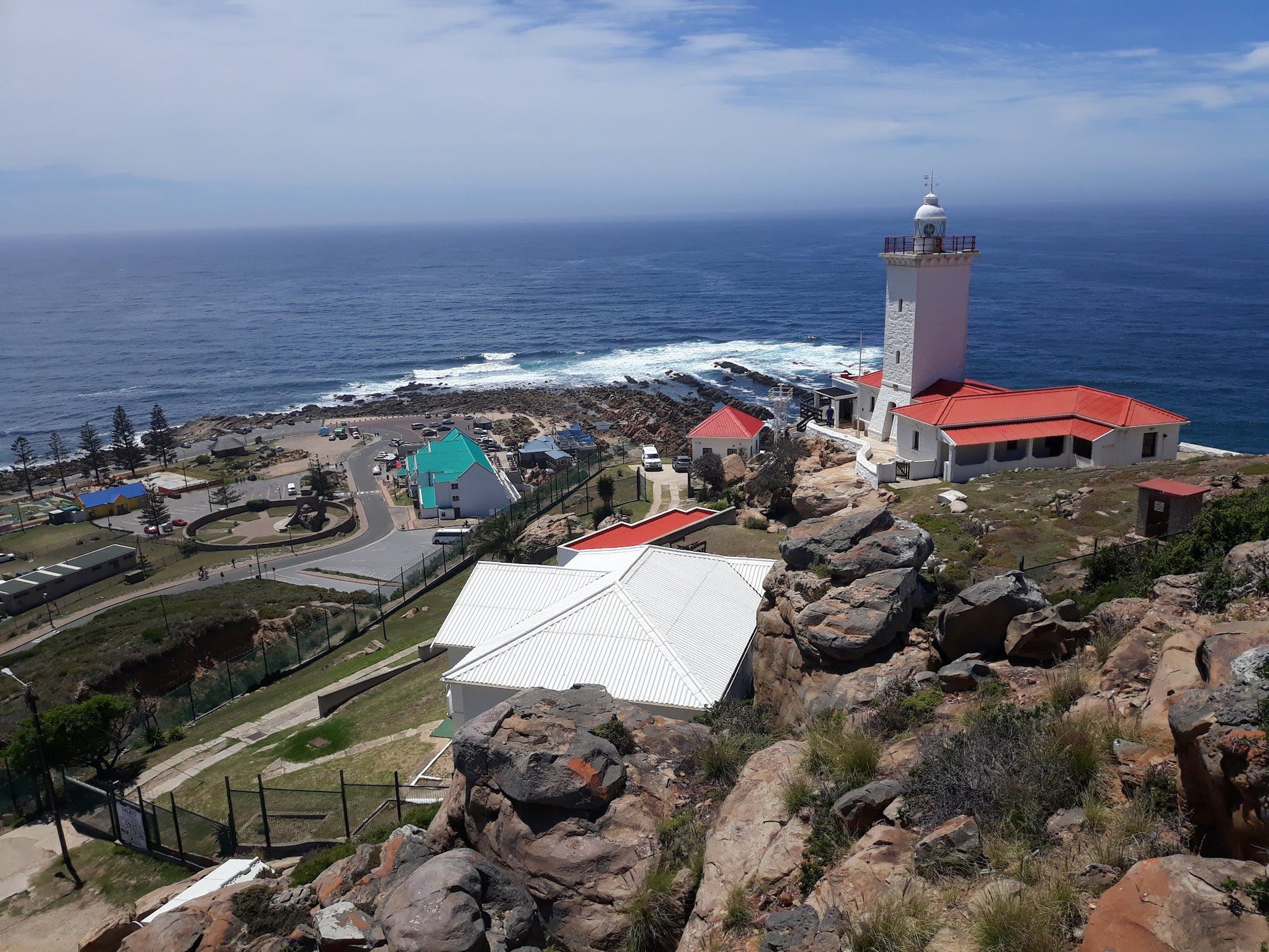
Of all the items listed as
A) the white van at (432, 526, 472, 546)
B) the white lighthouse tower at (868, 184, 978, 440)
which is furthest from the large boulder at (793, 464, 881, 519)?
the white van at (432, 526, 472, 546)

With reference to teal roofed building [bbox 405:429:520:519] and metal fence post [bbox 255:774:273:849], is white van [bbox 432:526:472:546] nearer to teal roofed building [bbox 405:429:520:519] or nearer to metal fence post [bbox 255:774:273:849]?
teal roofed building [bbox 405:429:520:519]

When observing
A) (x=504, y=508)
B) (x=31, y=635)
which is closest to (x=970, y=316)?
(x=504, y=508)

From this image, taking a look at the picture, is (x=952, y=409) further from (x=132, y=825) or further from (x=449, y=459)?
(x=449, y=459)

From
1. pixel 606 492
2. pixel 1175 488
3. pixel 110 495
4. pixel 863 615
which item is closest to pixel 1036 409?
pixel 1175 488

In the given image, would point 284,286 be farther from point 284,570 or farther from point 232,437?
point 284,570

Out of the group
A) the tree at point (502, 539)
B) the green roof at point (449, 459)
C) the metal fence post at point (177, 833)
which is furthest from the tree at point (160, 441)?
the metal fence post at point (177, 833)

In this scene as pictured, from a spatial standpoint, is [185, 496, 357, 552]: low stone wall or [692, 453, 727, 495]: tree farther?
[185, 496, 357, 552]: low stone wall
